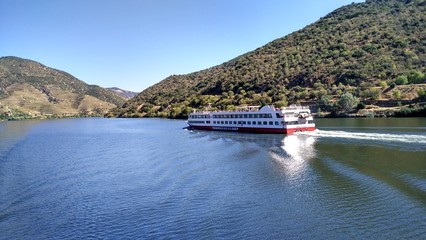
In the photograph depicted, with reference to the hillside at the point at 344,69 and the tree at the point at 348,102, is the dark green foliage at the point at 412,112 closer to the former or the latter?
the hillside at the point at 344,69

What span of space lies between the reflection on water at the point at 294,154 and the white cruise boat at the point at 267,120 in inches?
360

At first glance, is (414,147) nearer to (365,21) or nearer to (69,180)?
(69,180)

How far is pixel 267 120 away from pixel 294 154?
3029cm

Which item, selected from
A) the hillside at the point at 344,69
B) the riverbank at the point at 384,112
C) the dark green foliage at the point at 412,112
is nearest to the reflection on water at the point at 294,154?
the dark green foliage at the point at 412,112

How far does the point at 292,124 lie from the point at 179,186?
46.5 metres

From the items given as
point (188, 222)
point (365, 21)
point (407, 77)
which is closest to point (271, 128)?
point (188, 222)

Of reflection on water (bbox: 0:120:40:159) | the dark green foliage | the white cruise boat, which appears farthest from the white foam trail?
reflection on water (bbox: 0:120:40:159)

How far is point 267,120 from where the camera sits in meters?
79.3

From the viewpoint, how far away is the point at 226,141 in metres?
69.4

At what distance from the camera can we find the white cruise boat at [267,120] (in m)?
75.4

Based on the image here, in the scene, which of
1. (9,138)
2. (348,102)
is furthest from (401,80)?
(9,138)

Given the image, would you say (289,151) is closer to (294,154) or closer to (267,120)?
(294,154)

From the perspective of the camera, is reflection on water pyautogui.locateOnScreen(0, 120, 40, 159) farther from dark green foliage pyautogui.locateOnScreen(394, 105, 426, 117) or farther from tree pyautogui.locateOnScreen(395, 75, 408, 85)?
tree pyautogui.locateOnScreen(395, 75, 408, 85)

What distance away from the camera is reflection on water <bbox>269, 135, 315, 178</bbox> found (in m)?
40.0
